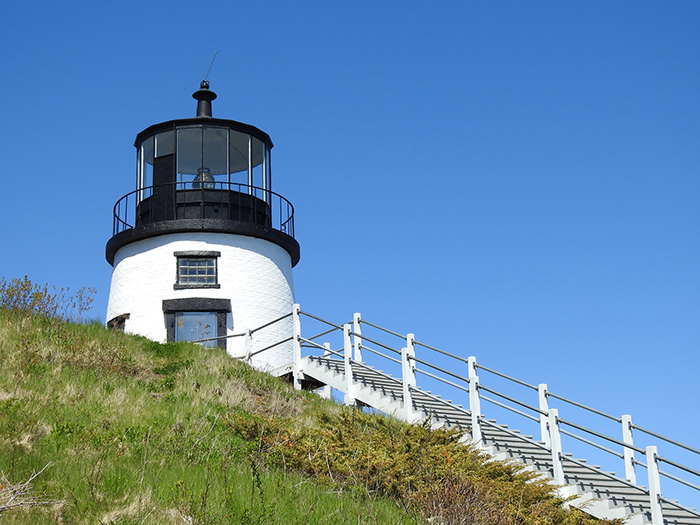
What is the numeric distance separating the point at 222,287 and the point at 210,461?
12932mm

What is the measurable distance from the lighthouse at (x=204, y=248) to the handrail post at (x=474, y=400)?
7996 mm

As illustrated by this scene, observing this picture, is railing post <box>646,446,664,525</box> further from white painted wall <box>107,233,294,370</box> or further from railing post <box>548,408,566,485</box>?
white painted wall <box>107,233,294,370</box>

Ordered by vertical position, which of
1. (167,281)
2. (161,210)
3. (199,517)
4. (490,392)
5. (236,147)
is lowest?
(199,517)

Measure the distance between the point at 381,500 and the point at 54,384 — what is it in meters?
5.67

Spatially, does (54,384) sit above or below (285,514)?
above

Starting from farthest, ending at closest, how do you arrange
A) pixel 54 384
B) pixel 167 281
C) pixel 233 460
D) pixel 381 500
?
pixel 167 281, pixel 54 384, pixel 233 460, pixel 381 500

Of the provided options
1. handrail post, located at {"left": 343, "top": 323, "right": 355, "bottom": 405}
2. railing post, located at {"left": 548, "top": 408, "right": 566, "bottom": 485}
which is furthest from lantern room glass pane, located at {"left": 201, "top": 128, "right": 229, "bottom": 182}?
railing post, located at {"left": 548, "top": 408, "right": 566, "bottom": 485}

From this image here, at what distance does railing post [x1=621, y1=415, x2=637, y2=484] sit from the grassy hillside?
6.16 ft

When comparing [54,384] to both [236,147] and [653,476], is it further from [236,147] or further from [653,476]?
[236,147]

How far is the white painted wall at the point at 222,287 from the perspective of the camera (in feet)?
71.8

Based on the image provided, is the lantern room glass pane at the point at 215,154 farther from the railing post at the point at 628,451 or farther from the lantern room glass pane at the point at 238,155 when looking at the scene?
the railing post at the point at 628,451

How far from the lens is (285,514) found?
7.71m

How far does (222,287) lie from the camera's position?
22.1 metres

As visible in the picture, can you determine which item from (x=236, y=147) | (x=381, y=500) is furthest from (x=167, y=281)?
(x=381, y=500)
